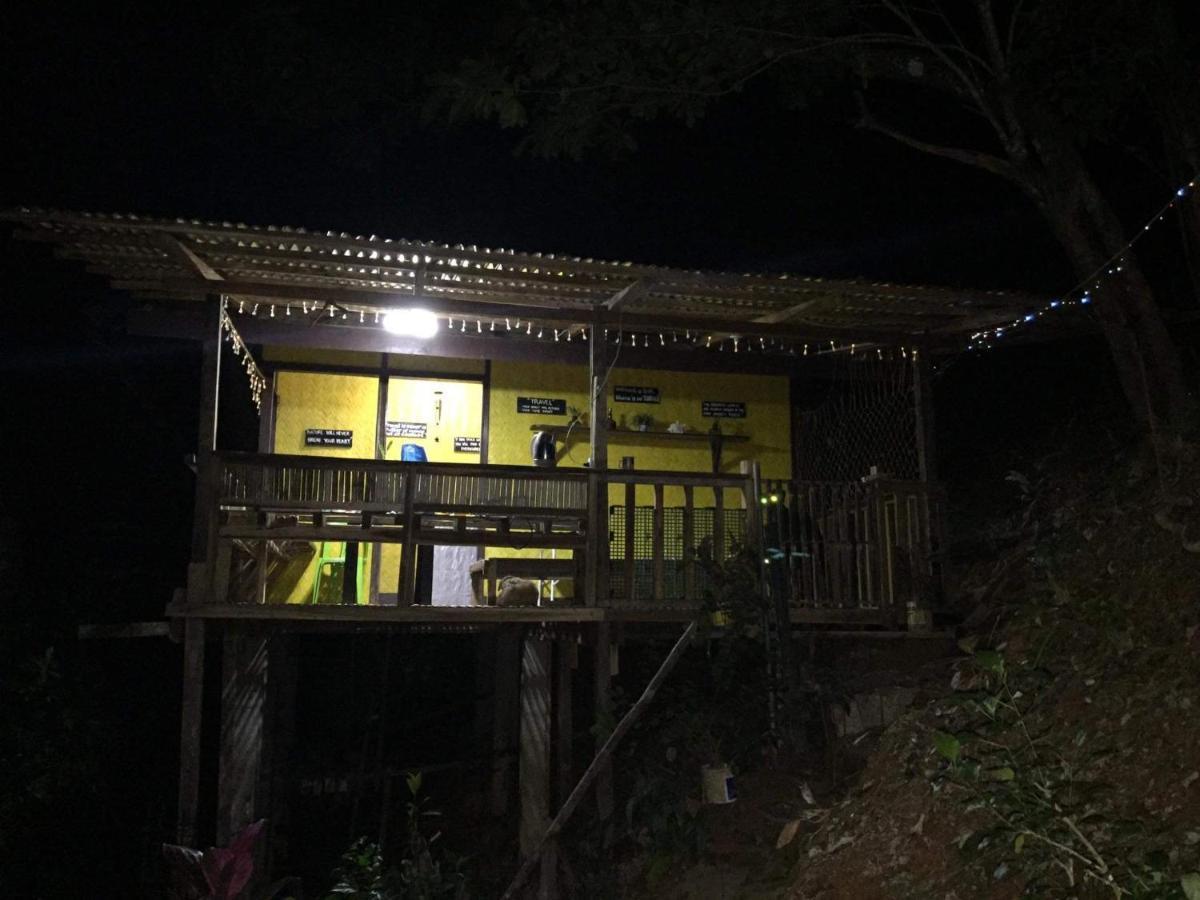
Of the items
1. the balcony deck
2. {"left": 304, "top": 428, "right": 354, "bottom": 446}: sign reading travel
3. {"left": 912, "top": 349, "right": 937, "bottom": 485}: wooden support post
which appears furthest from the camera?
{"left": 304, "top": 428, "right": 354, "bottom": 446}: sign reading travel

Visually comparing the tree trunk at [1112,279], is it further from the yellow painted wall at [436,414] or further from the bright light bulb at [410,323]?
the yellow painted wall at [436,414]

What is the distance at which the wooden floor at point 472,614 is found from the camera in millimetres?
7645

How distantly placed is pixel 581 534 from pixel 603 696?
54.7 inches

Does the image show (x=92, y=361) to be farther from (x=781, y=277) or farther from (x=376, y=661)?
(x=781, y=277)

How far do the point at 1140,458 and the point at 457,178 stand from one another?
493 inches

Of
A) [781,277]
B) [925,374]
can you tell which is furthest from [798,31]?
[925,374]

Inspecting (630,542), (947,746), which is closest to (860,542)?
(630,542)

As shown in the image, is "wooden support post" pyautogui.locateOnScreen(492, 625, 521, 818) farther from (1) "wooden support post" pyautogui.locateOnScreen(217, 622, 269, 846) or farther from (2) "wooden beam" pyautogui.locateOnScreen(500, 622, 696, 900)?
(2) "wooden beam" pyautogui.locateOnScreen(500, 622, 696, 900)

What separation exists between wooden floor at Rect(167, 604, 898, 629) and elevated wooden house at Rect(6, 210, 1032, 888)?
0.02 m

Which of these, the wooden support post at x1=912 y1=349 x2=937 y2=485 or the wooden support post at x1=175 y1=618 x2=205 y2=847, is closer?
the wooden support post at x1=175 y1=618 x2=205 y2=847

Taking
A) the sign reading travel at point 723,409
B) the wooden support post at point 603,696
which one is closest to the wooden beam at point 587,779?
the wooden support post at point 603,696

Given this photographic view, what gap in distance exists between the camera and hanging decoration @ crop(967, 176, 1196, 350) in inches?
292

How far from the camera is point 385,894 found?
711 cm

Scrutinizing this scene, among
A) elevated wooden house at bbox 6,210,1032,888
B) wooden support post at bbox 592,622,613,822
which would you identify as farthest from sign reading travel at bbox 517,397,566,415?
wooden support post at bbox 592,622,613,822
